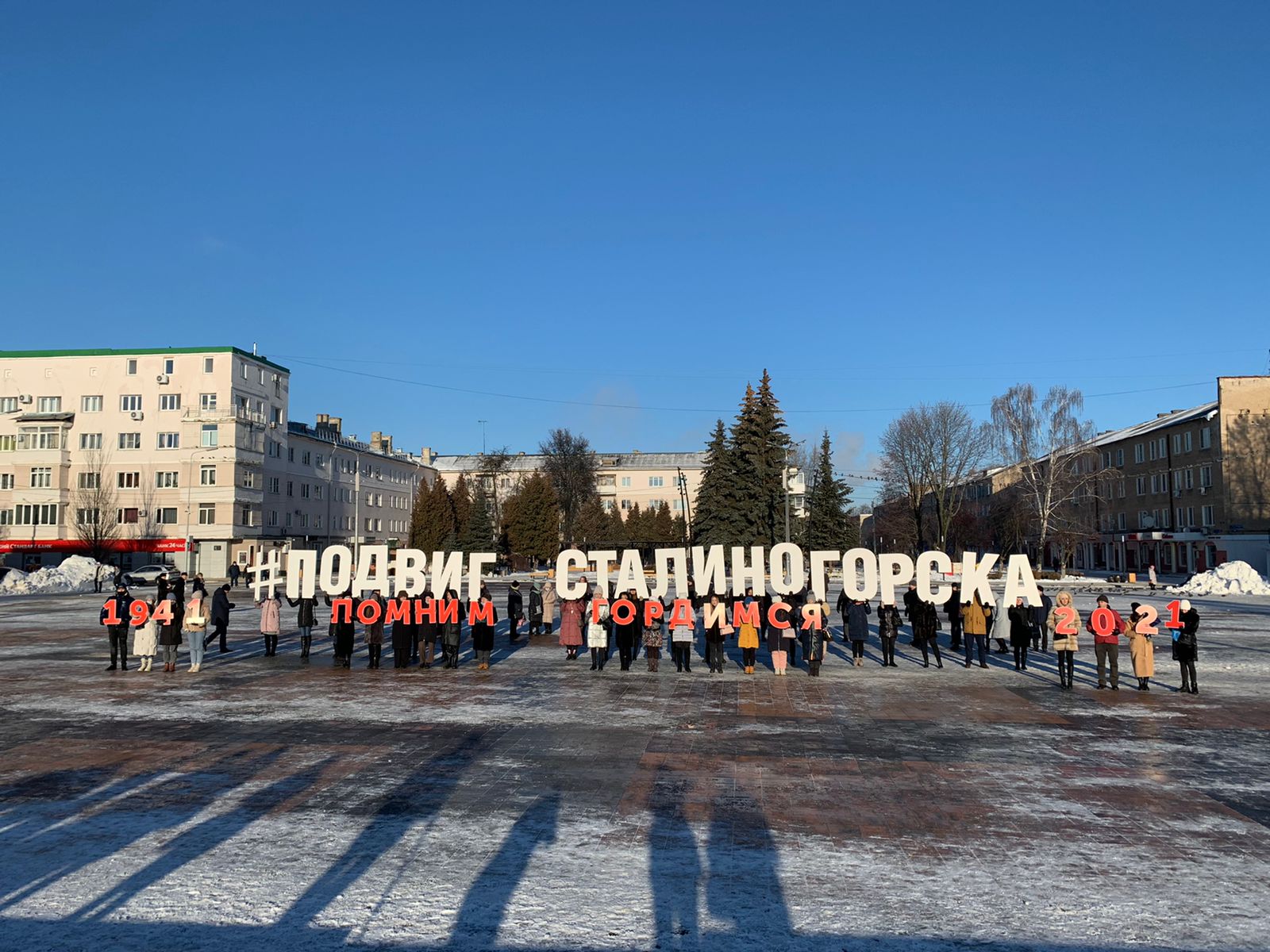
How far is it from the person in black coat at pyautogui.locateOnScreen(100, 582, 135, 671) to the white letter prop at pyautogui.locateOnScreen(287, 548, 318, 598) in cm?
359

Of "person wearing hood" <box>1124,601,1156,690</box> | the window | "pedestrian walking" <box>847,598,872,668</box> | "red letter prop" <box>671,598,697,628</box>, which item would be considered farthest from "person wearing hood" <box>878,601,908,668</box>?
the window

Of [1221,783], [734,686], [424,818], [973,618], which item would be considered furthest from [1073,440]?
[424,818]

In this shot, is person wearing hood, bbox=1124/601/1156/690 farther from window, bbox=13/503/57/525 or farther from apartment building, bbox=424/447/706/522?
apartment building, bbox=424/447/706/522

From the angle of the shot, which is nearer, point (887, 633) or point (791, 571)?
point (887, 633)

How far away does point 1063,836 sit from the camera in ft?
26.7

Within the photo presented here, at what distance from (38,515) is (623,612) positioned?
62.6 metres

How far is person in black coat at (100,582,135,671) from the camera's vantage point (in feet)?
61.8

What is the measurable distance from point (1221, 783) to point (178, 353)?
69.5 m

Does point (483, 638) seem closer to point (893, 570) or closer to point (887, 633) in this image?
point (887, 633)

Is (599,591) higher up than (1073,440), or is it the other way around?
(1073,440)

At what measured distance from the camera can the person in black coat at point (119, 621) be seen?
18844mm

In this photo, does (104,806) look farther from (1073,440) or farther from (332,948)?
(1073,440)

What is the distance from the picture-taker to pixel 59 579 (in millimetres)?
50625

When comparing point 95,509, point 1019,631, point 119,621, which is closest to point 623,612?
point 1019,631
